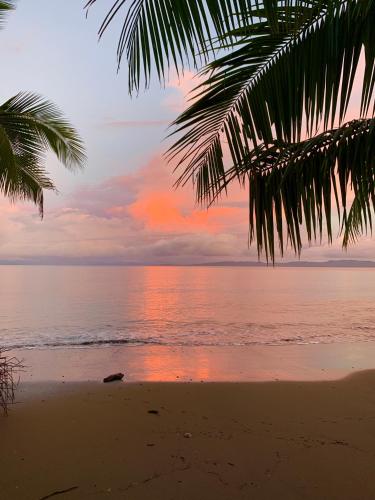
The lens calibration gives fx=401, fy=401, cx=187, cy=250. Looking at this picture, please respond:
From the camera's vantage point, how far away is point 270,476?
3861mm

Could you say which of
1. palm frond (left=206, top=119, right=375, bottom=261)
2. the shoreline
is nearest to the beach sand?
the shoreline

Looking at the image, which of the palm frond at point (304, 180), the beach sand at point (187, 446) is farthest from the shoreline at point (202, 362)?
the palm frond at point (304, 180)

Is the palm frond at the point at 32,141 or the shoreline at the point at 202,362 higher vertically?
the palm frond at the point at 32,141

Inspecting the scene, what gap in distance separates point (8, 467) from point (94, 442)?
94cm

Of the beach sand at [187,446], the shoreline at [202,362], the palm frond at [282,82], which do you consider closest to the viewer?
the palm frond at [282,82]

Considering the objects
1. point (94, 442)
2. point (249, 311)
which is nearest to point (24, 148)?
point (94, 442)

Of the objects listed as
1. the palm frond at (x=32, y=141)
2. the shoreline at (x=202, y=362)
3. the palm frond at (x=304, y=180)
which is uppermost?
Answer: the palm frond at (x=32, y=141)

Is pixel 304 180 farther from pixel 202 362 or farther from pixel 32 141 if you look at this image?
pixel 202 362

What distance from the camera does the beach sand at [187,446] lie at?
12.0ft

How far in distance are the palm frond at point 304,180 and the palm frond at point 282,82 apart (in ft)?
0.55

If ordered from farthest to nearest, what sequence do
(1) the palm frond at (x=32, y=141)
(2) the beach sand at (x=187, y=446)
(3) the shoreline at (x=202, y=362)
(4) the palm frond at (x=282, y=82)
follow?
(3) the shoreline at (x=202, y=362) < (1) the palm frond at (x=32, y=141) < (2) the beach sand at (x=187, y=446) < (4) the palm frond at (x=282, y=82)

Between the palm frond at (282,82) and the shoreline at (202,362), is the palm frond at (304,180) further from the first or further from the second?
the shoreline at (202,362)

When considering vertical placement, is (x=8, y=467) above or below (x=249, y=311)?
above

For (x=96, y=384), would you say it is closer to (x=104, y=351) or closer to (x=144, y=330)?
(x=104, y=351)
